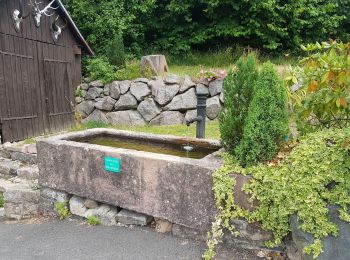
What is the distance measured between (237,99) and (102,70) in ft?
21.0

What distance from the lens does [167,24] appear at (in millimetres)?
12312

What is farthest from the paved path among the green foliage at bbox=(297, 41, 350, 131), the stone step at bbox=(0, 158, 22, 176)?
the stone step at bbox=(0, 158, 22, 176)

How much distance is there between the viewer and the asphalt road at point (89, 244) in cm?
268

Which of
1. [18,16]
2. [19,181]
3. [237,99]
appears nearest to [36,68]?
[18,16]

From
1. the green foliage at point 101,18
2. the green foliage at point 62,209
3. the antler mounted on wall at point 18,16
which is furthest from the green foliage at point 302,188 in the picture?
the green foliage at point 101,18

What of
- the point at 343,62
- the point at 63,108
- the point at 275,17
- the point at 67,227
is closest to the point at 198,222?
the point at 67,227

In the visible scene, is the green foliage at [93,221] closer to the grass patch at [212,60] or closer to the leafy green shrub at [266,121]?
the leafy green shrub at [266,121]

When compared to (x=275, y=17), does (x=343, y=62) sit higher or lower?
lower

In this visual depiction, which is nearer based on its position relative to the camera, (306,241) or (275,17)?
(306,241)

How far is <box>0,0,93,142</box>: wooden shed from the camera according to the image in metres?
6.10

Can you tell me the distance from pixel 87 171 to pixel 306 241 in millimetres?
2157

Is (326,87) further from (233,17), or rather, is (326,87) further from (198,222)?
(233,17)

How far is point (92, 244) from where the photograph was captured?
9.43 ft

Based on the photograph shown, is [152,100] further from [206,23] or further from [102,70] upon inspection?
[206,23]
